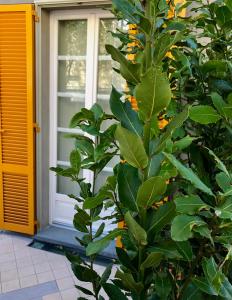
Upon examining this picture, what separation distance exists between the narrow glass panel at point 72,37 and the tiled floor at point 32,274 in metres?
1.98

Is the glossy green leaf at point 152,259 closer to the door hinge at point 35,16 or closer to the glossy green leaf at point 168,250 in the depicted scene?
the glossy green leaf at point 168,250

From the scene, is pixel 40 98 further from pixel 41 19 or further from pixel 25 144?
pixel 41 19

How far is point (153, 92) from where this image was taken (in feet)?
1.69

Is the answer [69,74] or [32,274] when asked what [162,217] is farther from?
[69,74]

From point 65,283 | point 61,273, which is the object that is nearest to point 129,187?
point 65,283

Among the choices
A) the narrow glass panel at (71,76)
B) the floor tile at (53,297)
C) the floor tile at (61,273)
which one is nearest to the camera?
the floor tile at (53,297)

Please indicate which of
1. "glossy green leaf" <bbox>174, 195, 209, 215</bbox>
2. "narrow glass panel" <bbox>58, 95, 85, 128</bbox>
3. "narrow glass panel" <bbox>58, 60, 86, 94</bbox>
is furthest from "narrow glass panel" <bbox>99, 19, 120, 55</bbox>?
"glossy green leaf" <bbox>174, 195, 209, 215</bbox>

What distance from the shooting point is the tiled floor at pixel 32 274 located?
2.38m

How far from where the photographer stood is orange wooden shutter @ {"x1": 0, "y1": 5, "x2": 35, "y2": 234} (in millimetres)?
2789

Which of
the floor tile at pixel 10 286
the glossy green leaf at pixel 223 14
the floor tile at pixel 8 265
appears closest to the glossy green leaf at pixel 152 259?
the glossy green leaf at pixel 223 14

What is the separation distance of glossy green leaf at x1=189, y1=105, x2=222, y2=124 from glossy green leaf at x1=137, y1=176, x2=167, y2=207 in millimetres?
176

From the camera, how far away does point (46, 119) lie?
3049mm

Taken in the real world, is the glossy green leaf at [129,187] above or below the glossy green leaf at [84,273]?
above

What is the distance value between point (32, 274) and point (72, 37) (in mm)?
2221
